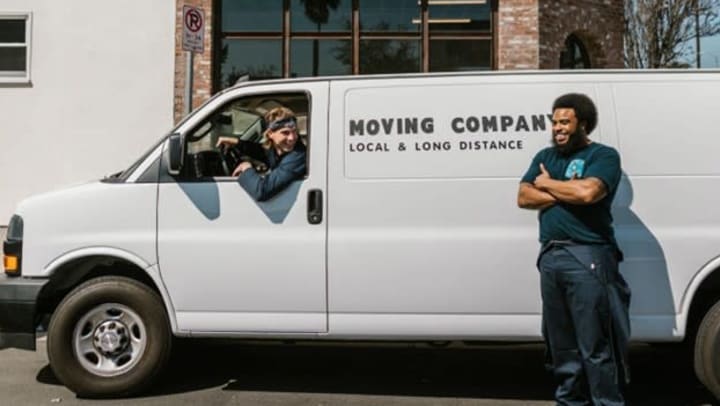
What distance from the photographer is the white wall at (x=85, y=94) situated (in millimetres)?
11430

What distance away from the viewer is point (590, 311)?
13.3 feet

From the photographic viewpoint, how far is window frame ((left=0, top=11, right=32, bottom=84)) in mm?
11477

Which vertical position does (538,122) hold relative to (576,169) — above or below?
above

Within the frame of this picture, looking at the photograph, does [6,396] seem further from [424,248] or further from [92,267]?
[424,248]

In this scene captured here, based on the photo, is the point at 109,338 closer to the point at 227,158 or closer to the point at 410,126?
the point at 227,158

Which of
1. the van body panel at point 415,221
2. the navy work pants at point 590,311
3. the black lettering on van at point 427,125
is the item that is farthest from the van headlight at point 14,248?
the navy work pants at point 590,311

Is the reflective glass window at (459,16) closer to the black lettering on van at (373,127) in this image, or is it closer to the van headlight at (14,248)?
the black lettering on van at (373,127)

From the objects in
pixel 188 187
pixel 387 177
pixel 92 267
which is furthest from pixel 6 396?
pixel 387 177

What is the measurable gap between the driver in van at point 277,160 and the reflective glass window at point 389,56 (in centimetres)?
664

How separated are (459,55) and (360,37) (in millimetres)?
1619

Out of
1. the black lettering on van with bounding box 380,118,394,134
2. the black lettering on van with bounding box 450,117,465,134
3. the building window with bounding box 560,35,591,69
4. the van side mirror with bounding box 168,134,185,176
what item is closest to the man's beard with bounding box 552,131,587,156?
the black lettering on van with bounding box 450,117,465,134

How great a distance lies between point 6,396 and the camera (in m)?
5.11

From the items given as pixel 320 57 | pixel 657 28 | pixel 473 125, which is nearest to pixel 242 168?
pixel 473 125

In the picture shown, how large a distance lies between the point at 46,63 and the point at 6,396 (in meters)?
7.75
